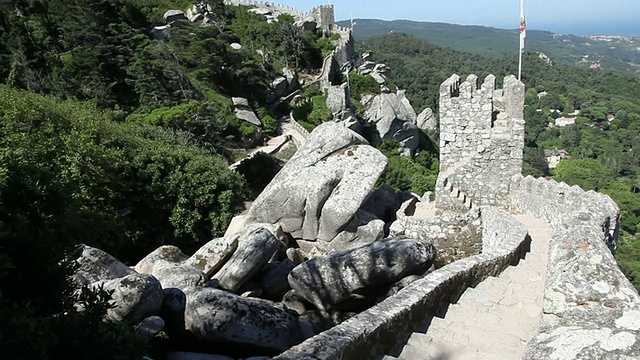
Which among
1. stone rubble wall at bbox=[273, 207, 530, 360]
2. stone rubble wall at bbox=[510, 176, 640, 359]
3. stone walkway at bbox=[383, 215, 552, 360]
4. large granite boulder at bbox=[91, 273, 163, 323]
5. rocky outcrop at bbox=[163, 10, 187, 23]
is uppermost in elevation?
rocky outcrop at bbox=[163, 10, 187, 23]

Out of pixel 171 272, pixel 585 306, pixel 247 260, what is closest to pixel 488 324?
pixel 585 306

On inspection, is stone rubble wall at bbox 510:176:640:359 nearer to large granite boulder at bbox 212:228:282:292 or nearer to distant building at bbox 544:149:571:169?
large granite boulder at bbox 212:228:282:292

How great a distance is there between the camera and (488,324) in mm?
5984

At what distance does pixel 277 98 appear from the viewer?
4262 centimetres

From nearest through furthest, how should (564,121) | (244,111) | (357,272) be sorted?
(357,272) < (244,111) < (564,121)

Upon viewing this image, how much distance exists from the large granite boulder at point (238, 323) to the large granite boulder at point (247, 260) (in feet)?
7.11

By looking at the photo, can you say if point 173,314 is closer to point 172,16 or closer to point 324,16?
point 172,16

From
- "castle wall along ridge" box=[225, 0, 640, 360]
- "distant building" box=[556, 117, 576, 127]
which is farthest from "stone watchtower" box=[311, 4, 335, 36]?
"distant building" box=[556, 117, 576, 127]

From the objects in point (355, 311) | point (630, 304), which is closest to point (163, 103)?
point (355, 311)

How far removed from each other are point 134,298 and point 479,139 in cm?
1010

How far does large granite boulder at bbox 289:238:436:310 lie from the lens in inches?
358

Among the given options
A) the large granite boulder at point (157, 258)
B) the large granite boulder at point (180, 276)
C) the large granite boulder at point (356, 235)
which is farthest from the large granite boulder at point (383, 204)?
the large granite boulder at point (180, 276)

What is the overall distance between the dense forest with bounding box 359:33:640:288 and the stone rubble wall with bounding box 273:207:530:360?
32.3 metres

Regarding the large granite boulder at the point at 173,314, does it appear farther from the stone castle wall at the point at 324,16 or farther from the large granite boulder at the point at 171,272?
the stone castle wall at the point at 324,16
